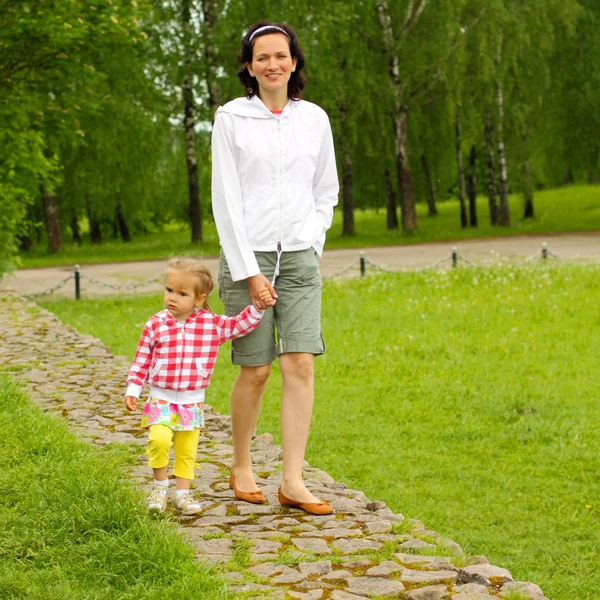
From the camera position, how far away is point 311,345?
4.95 meters

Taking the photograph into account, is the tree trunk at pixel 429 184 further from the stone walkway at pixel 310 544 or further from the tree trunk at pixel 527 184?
the stone walkway at pixel 310 544

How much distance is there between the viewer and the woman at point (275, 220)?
4.85 m

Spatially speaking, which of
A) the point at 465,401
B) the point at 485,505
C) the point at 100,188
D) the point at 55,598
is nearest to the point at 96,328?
the point at 465,401

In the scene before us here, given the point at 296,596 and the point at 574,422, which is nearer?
the point at 296,596

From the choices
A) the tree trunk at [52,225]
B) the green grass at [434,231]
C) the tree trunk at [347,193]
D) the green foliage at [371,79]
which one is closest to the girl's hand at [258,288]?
the green foliage at [371,79]

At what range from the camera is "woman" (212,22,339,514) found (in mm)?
4848

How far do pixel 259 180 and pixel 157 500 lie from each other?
1646 millimetres

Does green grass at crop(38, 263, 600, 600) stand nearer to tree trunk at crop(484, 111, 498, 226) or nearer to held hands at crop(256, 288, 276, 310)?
held hands at crop(256, 288, 276, 310)

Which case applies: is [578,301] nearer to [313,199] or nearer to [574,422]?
[574,422]

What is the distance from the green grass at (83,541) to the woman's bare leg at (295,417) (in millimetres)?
745

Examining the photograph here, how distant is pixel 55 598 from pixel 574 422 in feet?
19.2

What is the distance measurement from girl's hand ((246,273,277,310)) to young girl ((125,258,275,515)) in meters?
0.04

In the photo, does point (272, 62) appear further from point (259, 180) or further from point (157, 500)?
point (157, 500)

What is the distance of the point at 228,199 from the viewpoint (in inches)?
190
